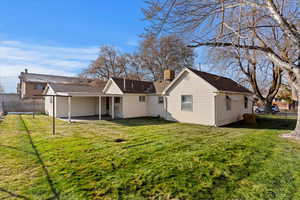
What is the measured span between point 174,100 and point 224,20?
6.83 m

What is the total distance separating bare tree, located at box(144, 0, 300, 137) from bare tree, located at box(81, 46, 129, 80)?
2422 centimetres

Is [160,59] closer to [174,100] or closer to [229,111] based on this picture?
[174,100]

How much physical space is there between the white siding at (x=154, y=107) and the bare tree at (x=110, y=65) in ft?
52.1

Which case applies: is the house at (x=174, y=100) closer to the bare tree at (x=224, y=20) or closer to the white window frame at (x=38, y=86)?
the bare tree at (x=224, y=20)

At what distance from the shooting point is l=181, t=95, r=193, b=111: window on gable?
1168 cm

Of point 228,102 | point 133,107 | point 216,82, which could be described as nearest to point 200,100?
point 216,82

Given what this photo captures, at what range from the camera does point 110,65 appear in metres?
30.1

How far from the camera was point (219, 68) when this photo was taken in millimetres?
9992

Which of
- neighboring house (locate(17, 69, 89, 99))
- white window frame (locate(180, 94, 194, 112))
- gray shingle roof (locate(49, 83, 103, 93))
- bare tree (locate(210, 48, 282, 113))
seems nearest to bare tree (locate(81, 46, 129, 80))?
neighboring house (locate(17, 69, 89, 99))

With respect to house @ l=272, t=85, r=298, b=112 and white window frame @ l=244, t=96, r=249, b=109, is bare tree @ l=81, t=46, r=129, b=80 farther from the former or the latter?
house @ l=272, t=85, r=298, b=112

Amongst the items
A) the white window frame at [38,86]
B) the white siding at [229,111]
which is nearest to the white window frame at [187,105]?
the white siding at [229,111]

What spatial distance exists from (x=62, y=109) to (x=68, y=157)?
1158 cm

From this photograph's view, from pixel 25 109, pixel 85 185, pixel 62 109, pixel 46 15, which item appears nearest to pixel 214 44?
pixel 85 185

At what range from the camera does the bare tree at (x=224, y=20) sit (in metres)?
5.71
